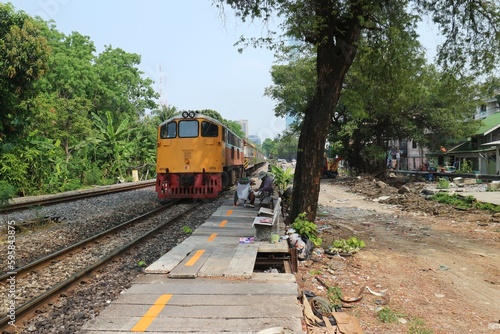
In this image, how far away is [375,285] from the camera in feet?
18.5

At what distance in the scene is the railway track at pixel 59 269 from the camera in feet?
14.4

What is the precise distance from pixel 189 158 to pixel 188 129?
3.74 feet

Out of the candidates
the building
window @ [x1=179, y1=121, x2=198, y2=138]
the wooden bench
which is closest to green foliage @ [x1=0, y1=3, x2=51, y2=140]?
window @ [x1=179, y1=121, x2=198, y2=138]

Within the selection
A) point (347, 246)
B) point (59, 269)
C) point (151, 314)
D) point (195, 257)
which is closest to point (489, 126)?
point (347, 246)

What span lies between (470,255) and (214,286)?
18.9 ft

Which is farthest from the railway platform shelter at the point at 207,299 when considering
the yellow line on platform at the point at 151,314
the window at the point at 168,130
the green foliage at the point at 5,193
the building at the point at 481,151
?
the building at the point at 481,151

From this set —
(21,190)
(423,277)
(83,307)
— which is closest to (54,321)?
(83,307)

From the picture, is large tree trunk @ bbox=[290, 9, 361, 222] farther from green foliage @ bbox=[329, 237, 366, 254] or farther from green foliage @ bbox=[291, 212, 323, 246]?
green foliage @ bbox=[329, 237, 366, 254]

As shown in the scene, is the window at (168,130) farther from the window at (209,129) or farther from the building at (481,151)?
the building at (481,151)

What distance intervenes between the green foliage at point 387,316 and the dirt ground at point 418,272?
14 millimetres

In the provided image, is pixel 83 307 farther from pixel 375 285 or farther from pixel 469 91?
pixel 469 91

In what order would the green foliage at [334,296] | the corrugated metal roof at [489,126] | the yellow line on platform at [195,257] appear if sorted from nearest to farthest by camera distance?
the green foliage at [334,296]
the yellow line on platform at [195,257]
the corrugated metal roof at [489,126]

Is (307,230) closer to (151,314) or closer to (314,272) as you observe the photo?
(314,272)

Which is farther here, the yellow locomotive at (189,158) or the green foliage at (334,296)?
the yellow locomotive at (189,158)
